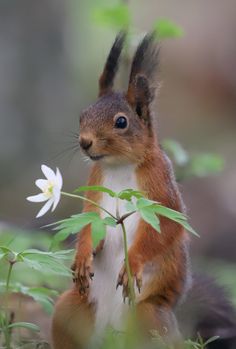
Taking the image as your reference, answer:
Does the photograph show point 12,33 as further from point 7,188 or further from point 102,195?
point 102,195

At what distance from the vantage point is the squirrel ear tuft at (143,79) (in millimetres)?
3828

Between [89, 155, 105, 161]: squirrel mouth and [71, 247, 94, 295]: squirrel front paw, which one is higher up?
[89, 155, 105, 161]: squirrel mouth

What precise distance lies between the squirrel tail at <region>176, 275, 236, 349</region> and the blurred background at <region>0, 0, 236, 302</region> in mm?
3791

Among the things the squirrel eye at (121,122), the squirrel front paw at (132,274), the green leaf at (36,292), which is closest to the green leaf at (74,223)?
the squirrel front paw at (132,274)

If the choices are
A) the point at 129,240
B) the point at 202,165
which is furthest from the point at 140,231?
the point at 202,165

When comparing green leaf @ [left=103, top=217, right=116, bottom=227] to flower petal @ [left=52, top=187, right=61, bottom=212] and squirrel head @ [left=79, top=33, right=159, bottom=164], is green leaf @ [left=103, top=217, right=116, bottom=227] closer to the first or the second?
flower petal @ [left=52, top=187, right=61, bottom=212]

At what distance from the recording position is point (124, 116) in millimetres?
3844

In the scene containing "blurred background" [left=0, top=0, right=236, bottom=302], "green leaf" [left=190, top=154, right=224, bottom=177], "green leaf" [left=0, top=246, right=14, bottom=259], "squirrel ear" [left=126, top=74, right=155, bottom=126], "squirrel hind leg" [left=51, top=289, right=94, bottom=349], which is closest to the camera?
"green leaf" [left=0, top=246, right=14, bottom=259]

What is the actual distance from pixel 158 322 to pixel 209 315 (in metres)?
0.68

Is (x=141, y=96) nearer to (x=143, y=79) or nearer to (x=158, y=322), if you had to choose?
(x=143, y=79)

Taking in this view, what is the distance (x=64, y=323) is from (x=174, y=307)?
44cm

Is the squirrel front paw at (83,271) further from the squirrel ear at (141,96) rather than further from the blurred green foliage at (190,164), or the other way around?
the blurred green foliage at (190,164)

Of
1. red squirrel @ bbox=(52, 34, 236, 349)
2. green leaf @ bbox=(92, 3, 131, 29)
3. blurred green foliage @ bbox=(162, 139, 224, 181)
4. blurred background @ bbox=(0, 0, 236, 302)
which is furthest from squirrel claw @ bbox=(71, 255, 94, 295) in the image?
blurred background @ bbox=(0, 0, 236, 302)

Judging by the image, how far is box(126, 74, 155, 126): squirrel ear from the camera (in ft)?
12.7
